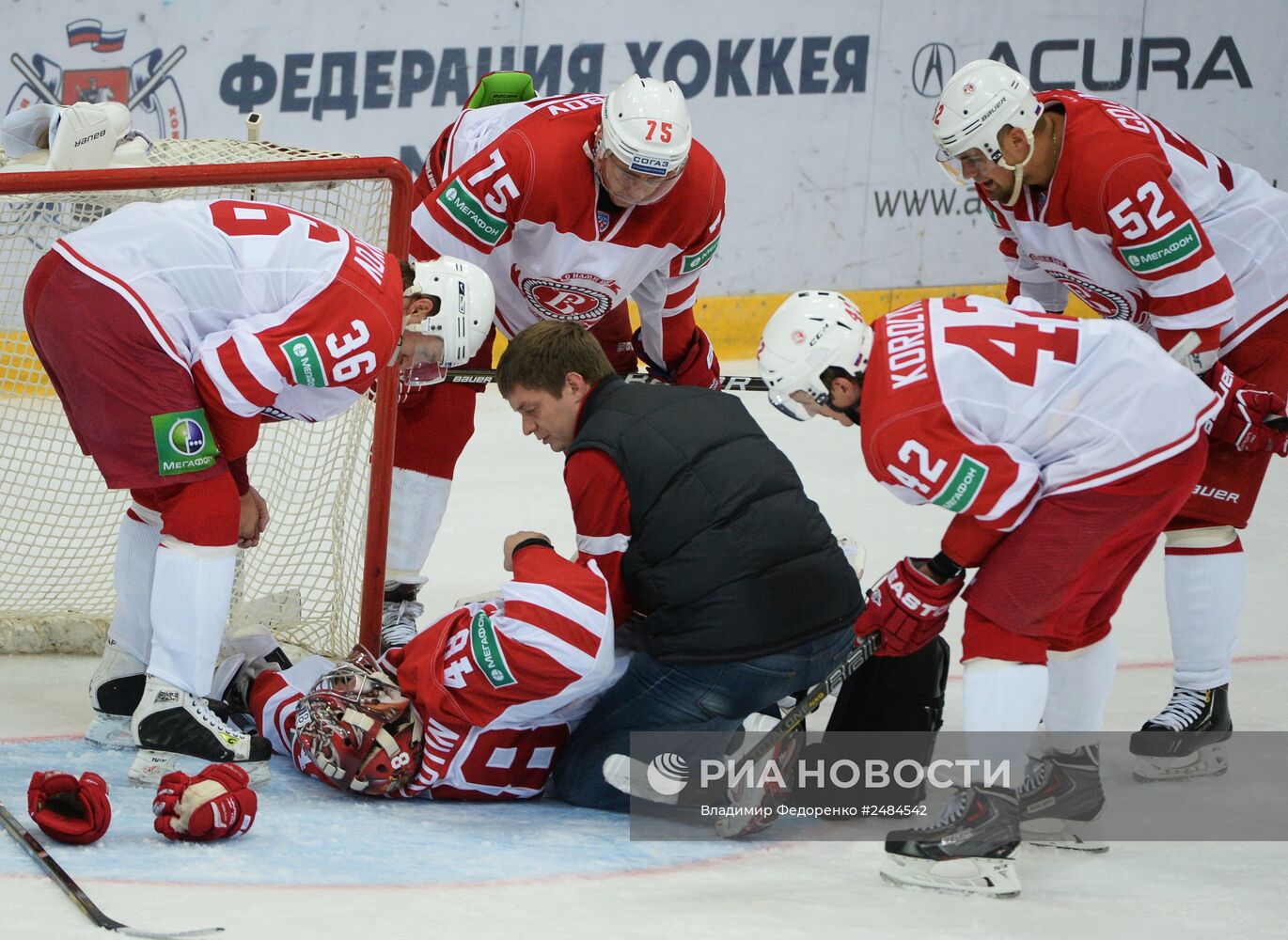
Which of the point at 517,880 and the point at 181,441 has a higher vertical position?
the point at 181,441

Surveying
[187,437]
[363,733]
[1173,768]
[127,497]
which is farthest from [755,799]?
[127,497]

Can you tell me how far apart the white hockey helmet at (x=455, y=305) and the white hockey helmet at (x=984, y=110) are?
0.95 m

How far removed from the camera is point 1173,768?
10.7 ft

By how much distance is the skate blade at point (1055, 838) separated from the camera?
2824 millimetres

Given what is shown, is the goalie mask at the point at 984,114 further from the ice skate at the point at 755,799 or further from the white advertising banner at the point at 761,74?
the white advertising banner at the point at 761,74

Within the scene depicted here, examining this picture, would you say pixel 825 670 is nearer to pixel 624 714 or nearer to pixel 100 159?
pixel 624 714

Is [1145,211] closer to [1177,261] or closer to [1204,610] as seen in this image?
[1177,261]

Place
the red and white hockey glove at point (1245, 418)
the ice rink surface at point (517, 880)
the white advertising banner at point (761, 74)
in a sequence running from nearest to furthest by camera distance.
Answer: the ice rink surface at point (517, 880) < the red and white hockey glove at point (1245, 418) < the white advertising banner at point (761, 74)

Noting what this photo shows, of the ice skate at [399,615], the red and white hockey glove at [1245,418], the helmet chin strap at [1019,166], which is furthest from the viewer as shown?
the ice skate at [399,615]

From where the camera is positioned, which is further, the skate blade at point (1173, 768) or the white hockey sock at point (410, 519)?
the white hockey sock at point (410, 519)

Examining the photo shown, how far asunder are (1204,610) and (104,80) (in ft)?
13.7

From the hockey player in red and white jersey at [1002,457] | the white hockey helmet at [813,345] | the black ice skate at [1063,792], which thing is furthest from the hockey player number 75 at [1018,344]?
the black ice skate at [1063,792]

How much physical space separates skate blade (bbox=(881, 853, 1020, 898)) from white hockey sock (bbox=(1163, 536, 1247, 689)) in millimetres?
965

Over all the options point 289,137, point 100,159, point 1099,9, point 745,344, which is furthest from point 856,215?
point 100,159
